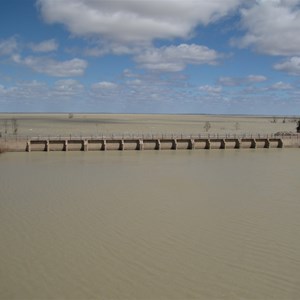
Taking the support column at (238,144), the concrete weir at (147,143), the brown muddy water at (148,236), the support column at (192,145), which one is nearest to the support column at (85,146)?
the concrete weir at (147,143)

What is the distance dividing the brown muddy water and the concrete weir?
538 inches

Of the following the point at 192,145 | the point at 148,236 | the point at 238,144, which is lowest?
the point at 148,236

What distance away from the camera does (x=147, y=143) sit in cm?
4434

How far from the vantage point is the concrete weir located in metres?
41.4

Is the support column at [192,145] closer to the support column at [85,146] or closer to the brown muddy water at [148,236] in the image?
the support column at [85,146]

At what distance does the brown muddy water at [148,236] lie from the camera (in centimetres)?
1009

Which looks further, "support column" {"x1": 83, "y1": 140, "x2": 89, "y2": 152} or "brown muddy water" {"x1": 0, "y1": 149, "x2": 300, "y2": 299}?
"support column" {"x1": 83, "y1": 140, "x2": 89, "y2": 152}

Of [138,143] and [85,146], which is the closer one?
[85,146]

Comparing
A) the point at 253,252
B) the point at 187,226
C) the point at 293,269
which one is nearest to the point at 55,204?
the point at 187,226

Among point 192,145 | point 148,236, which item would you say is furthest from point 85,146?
point 148,236

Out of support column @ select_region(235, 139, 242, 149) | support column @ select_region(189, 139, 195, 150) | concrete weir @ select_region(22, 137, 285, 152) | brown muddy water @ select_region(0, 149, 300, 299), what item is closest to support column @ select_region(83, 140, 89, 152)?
concrete weir @ select_region(22, 137, 285, 152)

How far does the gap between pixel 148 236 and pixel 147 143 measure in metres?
30.7

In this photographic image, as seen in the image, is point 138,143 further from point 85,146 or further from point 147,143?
point 85,146

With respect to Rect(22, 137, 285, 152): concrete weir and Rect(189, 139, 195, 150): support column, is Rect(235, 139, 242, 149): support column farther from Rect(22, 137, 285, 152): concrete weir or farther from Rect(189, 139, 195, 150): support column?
Rect(189, 139, 195, 150): support column
